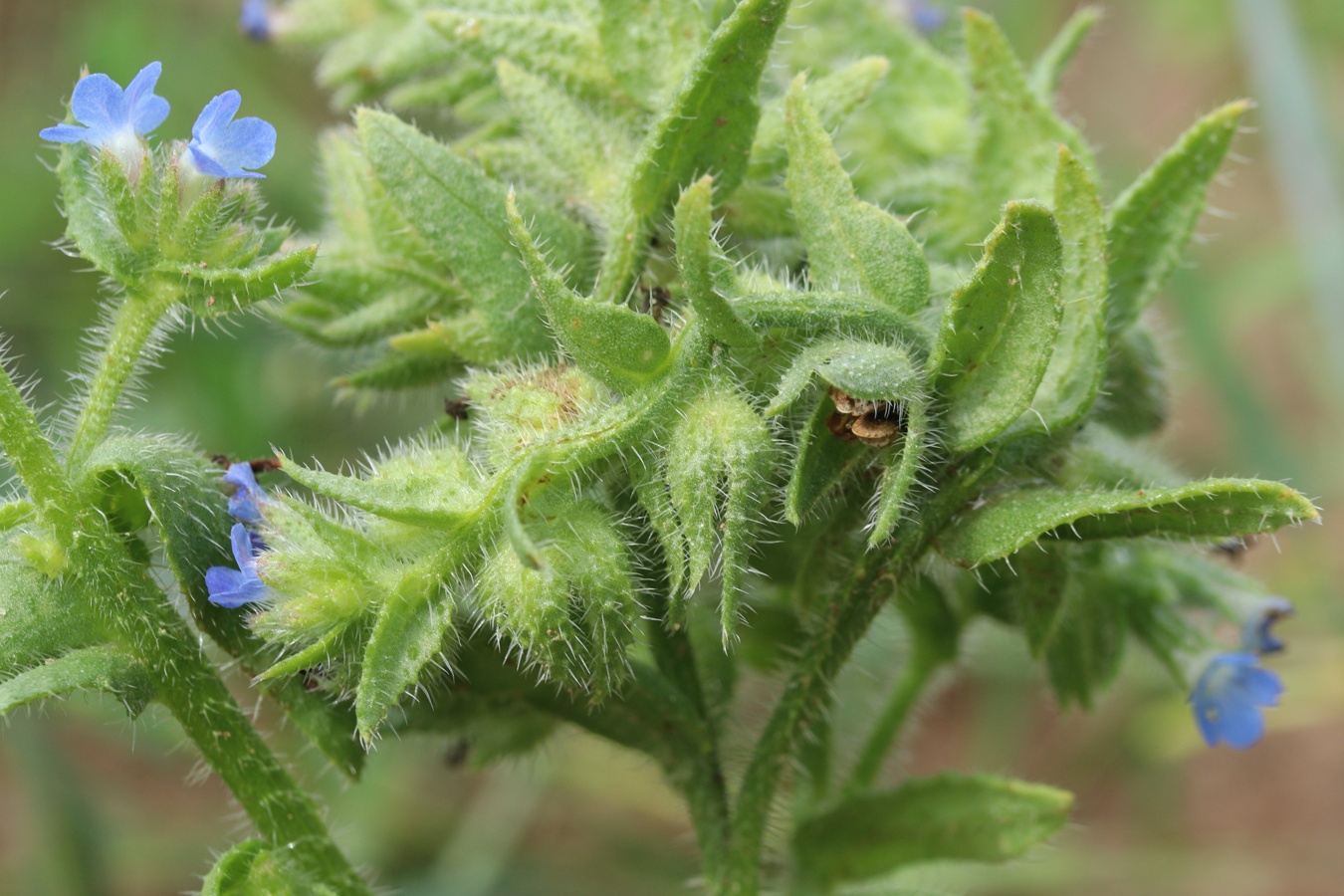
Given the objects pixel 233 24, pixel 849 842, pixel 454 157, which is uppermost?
pixel 233 24

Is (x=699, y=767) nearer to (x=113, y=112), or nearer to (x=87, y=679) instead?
(x=87, y=679)

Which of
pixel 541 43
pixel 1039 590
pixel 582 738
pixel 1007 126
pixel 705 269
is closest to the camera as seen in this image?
pixel 705 269

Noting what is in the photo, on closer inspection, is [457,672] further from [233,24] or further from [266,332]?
[233,24]

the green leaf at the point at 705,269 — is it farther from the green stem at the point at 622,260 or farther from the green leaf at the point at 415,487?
the green leaf at the point at 415,487

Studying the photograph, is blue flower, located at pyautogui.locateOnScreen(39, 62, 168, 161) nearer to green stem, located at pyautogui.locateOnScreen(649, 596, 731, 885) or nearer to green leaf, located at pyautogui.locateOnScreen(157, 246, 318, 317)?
green leaf, located at pyautogui.locateOnScreen(157, 246, 318, 317)

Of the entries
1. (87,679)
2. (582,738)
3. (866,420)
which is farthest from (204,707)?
(582,738)

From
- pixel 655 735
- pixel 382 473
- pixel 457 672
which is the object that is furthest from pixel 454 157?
pixel 655 735
